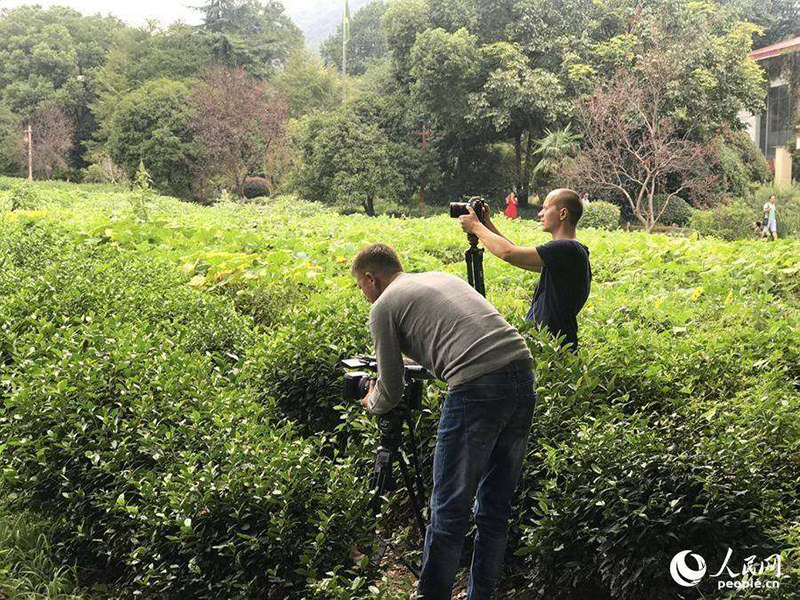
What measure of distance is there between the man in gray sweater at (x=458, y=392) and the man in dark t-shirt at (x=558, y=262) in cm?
93

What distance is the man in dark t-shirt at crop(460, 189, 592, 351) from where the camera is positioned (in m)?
4.03

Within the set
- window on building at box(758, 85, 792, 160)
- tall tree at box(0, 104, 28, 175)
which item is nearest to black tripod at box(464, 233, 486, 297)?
window on building at box(758, 85, 792, 160)

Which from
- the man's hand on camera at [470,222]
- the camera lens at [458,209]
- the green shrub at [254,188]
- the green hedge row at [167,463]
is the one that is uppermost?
the green shrub at [254,188]

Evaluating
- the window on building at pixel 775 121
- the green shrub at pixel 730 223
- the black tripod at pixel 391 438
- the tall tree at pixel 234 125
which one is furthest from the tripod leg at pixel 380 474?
the window on building at pixel 775 121

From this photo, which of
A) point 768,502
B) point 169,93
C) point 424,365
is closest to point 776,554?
point 768,502

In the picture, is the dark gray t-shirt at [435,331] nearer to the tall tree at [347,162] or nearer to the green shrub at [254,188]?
the tall tree at [347,162]

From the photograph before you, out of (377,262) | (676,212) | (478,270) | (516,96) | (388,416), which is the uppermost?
(516,96)

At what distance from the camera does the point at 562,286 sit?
421cm

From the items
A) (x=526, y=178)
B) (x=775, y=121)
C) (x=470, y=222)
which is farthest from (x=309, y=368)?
(x=775, y=121)

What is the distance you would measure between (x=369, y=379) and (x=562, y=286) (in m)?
1.35

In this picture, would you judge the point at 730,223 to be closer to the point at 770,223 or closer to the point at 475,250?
the point at 770,223

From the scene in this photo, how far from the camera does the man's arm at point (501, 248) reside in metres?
3.91

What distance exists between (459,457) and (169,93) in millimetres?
36160

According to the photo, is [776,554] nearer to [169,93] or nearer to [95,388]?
[95,388]
